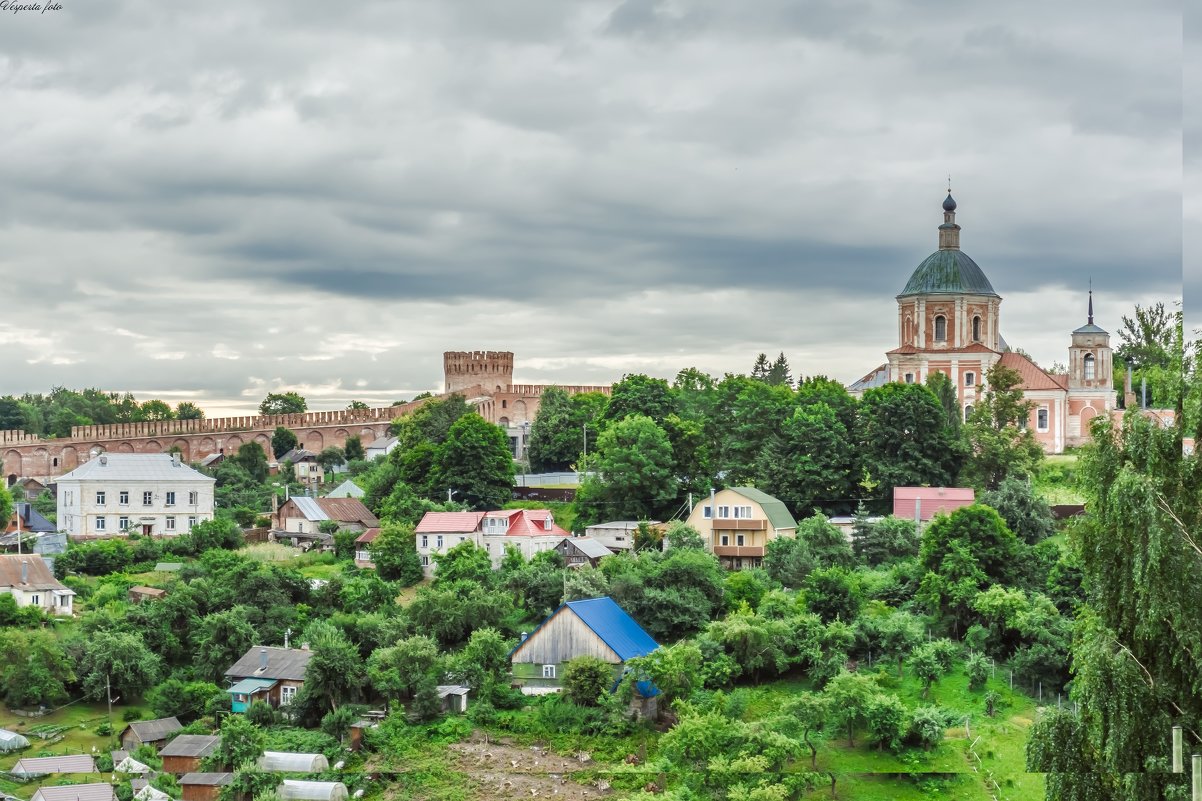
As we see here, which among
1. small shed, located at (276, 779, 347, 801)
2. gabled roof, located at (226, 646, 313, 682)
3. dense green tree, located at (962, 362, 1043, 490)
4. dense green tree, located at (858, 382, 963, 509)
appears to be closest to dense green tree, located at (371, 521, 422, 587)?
gabled roof, located at (226, 646, 313, 682)

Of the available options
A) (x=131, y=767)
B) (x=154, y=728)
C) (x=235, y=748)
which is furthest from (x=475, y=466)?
(x=131, y=767)

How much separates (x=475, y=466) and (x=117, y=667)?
8884mm

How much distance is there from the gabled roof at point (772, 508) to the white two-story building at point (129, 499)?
9015 millimetres

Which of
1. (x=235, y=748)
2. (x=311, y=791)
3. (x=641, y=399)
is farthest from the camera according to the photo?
(x=641, y=399)

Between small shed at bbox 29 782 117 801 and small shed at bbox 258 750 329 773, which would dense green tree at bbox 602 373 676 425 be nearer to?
small shed at bbox 258 750 329 773

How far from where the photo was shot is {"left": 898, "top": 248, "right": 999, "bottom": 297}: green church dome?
85.8ft

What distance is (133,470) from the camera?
22.6 meters

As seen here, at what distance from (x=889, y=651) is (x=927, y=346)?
13.9m

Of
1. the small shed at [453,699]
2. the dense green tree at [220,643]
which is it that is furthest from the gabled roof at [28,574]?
the small shed at [453,699]

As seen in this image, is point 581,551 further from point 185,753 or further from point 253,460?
point 253,460

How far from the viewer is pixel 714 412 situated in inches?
891

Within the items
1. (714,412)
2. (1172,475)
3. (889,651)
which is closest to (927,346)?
(714,412)

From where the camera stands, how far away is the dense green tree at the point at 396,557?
18109 millimetres

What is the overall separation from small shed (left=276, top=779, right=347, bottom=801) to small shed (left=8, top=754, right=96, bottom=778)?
1905 millimetres
